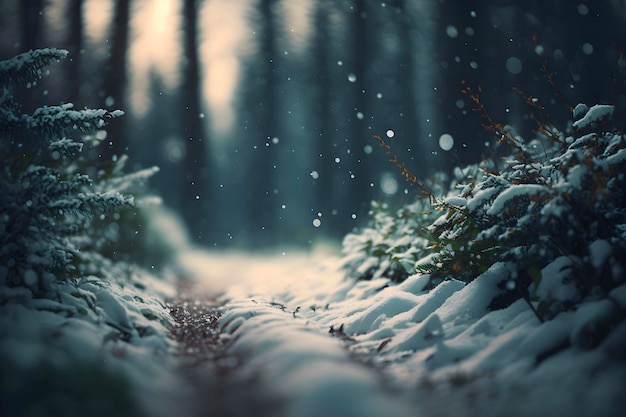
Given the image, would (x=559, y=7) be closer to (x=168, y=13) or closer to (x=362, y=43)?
(x=362, y=43)

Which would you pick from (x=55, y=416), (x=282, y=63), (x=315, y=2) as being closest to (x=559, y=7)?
(x=315, y=2)

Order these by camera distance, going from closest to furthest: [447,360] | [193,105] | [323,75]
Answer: [447,360] < [193,105] < [323,75]

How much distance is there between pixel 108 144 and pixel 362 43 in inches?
443

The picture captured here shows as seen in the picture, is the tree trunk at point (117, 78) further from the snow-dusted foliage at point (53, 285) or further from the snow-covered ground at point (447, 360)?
the snow-covered ground at point (447, 360)

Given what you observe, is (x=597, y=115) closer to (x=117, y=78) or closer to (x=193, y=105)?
(x=117, y=78)

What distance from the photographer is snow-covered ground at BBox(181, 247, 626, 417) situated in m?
2.33

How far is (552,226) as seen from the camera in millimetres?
3490

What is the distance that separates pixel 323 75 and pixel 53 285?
18.3m

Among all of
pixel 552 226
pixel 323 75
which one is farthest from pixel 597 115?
pixel 323 75

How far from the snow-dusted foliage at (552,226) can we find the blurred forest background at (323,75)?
90 cm

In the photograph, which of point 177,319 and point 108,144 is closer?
point 177,319

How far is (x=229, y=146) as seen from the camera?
3506 cm

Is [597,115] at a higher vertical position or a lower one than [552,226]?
higher

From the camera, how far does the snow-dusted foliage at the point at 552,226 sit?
3191 millimetres
